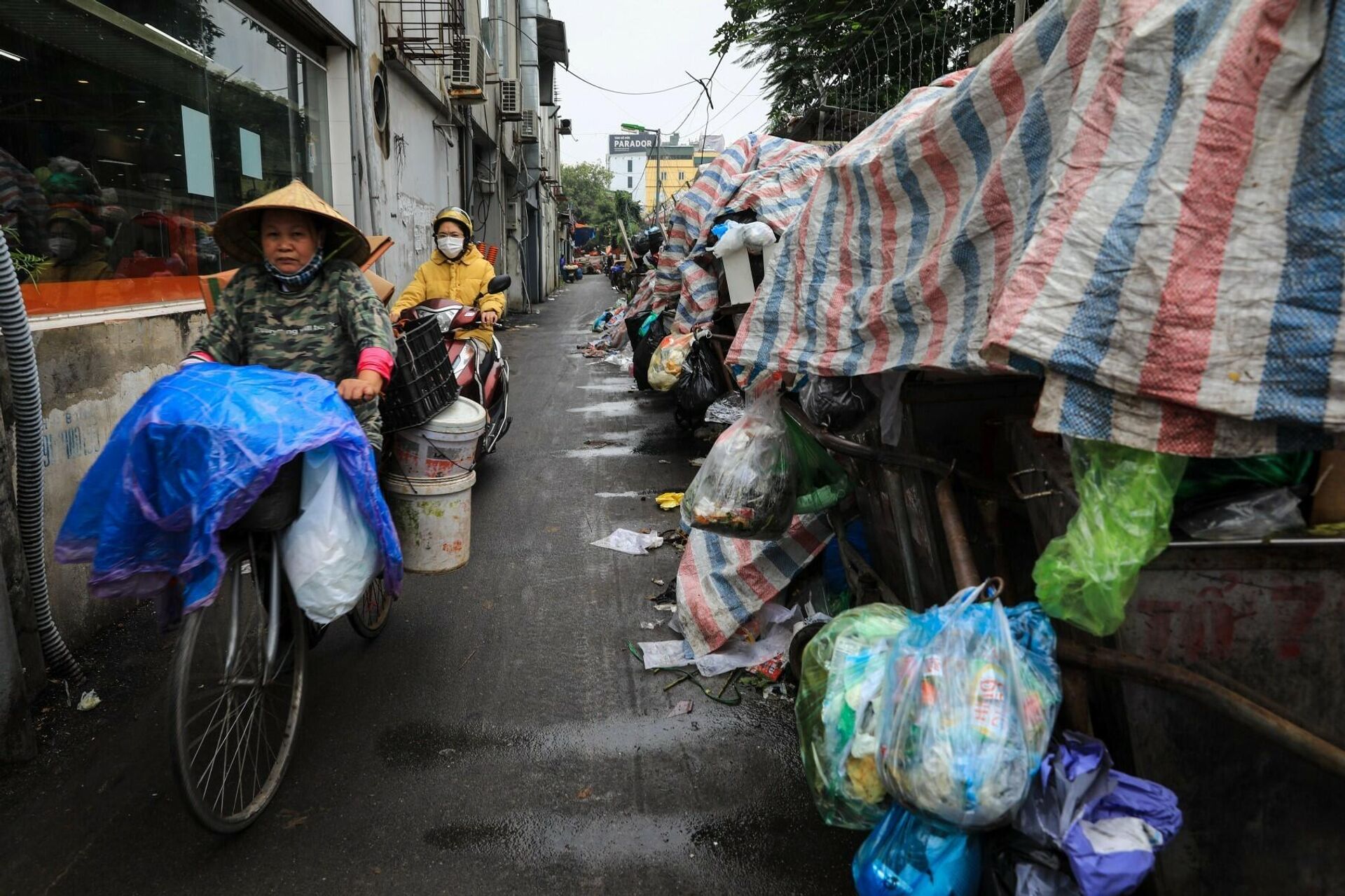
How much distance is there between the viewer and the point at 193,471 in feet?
8.22

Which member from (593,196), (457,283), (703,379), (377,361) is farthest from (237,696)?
(593,196)

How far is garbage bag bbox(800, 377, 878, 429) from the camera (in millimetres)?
3137

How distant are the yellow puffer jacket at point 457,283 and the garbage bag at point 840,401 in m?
4.06

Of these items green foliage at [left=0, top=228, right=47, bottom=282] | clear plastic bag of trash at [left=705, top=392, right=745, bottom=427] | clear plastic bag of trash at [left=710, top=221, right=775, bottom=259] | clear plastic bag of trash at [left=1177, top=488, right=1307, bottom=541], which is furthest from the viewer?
clear plastic bag of trash at [left=705, top=392, right=745, bottom=427]

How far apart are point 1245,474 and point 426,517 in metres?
2.77

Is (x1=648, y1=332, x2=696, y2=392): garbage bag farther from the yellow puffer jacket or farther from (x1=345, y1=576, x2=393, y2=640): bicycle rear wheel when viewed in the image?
(x1=345, y1=576, x2=393, y2=640): bicycle rear wheel

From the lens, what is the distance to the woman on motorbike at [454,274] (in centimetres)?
698

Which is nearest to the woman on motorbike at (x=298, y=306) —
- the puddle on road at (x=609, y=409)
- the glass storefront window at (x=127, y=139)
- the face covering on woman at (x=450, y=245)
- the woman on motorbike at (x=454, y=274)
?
the glass storefront window at (x=127, y=139)

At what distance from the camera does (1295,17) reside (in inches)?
66.1

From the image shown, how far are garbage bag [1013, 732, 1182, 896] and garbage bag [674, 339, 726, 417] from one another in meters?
5.06

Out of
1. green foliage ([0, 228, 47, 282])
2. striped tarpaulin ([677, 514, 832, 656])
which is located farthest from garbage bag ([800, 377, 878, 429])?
green foliage ([0, 228, 47, 282])

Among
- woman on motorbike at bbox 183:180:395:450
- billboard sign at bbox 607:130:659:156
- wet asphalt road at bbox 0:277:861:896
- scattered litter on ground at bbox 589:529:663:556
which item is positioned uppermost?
billboard sign at bbox 607:130:659:156

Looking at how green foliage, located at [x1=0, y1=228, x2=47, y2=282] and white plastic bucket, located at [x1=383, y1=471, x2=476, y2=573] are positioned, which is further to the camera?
green foliage, located at [x1=0, y1=228, x2=47, y2=282]

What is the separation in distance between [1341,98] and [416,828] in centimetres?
274
